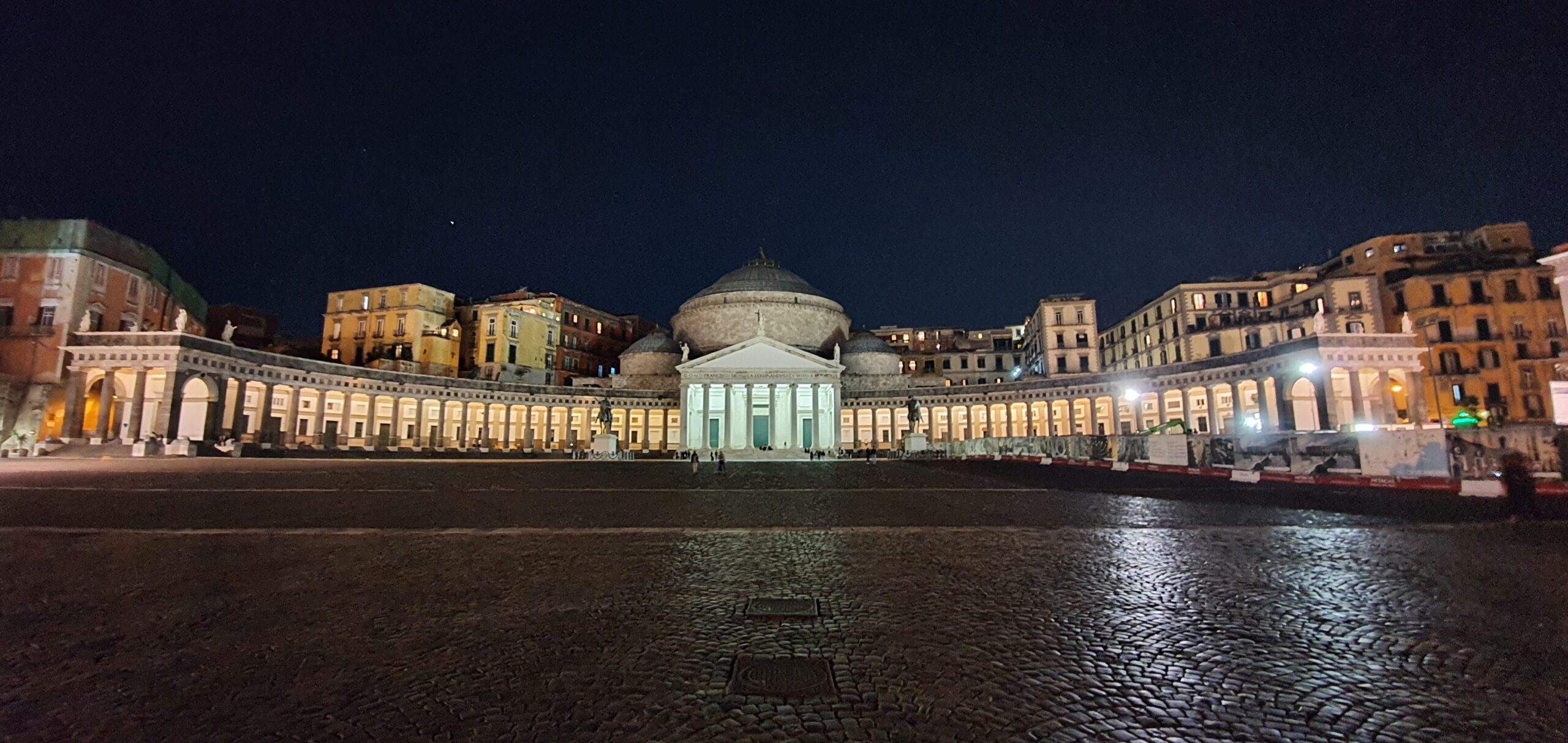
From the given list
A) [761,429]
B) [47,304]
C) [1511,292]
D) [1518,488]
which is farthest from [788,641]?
[1511,292]

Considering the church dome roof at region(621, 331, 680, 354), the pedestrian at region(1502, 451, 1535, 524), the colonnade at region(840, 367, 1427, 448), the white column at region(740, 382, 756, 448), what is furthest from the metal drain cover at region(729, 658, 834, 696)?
the church dome roof at region(621, 331, 680, 354)

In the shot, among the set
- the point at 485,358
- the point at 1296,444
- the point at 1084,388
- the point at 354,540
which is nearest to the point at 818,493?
the point at 354,540

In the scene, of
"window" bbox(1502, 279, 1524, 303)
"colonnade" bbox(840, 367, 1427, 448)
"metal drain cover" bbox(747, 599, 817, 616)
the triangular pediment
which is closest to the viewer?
"metal drain cover" bbox(747, 599, 817, 616)

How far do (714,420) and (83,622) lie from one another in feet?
183

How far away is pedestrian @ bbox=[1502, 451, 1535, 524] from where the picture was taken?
10352 millimetres

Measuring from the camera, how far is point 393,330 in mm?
63344

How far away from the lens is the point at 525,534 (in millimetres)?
8539

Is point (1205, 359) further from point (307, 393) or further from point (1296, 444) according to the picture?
point (307, 393)

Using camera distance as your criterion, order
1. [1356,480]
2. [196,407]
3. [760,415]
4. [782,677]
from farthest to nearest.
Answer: [760,415] → [196,407] → [1356,480] → [782,677]

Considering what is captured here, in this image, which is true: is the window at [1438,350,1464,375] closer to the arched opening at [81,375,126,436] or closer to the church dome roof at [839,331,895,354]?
the church dome roof at [839,331,895,354]

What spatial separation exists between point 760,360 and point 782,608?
173ft

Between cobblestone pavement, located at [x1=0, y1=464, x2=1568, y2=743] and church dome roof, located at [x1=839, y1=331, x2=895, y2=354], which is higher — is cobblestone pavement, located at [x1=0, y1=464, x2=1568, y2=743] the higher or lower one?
the lower one

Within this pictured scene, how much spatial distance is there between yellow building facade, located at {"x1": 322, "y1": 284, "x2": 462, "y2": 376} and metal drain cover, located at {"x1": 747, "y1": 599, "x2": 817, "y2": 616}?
6558 centimetres

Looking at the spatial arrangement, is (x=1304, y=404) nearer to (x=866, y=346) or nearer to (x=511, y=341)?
(x=866, y=346)
